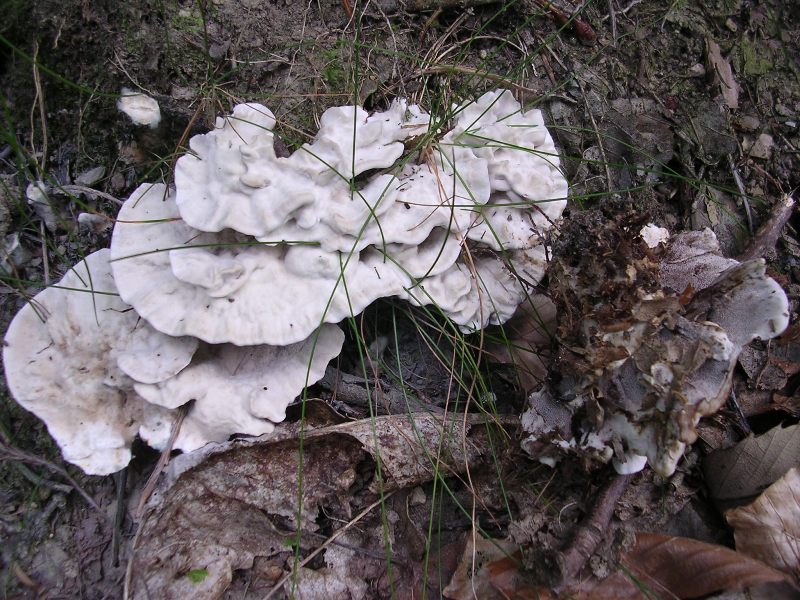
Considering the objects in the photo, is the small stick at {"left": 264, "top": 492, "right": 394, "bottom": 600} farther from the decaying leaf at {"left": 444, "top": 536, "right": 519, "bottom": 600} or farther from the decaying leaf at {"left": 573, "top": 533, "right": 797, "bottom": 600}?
the decaying leaf at {"left": 573, "top": 533, "right": 797, "bottom": 600}

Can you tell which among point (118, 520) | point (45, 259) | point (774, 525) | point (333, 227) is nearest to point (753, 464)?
point (774, 525)

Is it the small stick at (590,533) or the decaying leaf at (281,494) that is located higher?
the small stick at (590,533)

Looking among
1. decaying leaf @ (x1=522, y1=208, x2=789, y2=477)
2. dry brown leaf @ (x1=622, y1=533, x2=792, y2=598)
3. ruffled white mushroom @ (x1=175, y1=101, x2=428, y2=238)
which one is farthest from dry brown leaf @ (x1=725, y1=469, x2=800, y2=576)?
ruffled white mushroom @ (x1=175, y1=101, x2=428, y2=238)

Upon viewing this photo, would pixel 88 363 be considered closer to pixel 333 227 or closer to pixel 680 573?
pixel 333 227

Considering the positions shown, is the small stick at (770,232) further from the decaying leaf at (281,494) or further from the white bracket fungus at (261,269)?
the decaying leaf at (281,494)

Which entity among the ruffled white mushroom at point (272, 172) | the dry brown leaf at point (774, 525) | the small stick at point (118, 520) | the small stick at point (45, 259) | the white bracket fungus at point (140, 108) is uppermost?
the ruffled white mushroom at point (272, 172)

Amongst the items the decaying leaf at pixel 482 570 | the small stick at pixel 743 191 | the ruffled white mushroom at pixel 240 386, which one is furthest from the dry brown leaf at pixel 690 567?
the small stick at pixel 743 191

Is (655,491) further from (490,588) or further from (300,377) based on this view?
(300,377)
